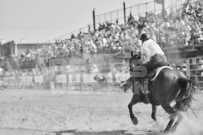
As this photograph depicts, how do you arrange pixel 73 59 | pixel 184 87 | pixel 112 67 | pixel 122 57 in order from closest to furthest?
pixel 184 87, pixel 112 67, pixel 122 57, pixel 73 59

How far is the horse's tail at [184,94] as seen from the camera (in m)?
7.41

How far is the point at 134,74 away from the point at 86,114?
252 centimetres

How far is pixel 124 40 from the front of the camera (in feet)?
78.3

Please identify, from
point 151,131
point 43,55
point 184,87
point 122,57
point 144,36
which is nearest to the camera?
point 184,87

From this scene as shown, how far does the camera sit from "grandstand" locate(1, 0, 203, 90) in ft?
66.9

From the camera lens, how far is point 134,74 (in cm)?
880

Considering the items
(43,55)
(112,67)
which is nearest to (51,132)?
(112,67)

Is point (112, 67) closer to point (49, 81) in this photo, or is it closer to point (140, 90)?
point (49, 81)

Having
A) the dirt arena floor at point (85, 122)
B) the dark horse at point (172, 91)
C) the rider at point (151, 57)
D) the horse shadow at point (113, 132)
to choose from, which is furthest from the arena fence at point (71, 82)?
the dark horse at point (172, 91)

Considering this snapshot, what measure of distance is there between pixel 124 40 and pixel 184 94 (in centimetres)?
1654

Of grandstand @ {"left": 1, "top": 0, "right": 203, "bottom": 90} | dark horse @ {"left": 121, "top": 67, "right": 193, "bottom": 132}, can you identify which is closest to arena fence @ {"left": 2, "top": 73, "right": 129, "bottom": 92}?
grandstand @ {"left": 1, "top": 0, "right": 203, "bottom": 90}

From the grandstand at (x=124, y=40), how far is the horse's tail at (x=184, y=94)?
37.9 feet

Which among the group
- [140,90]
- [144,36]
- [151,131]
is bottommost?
[151,131]

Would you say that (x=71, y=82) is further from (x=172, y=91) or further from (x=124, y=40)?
(x=172, y=91)
